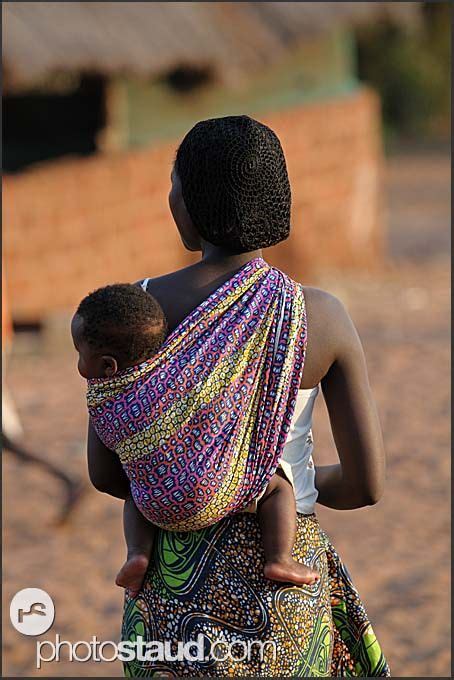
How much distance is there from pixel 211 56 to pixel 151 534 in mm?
7695

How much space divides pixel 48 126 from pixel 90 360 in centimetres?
1100

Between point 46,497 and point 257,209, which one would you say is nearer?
point 257,209

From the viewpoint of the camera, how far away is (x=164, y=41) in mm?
8906

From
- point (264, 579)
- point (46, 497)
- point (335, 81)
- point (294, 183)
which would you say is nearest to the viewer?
point (264, 579)

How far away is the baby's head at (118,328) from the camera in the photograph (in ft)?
6.13

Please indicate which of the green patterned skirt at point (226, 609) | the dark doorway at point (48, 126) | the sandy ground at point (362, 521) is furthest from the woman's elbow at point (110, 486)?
the dark doorway at point (48, 126)

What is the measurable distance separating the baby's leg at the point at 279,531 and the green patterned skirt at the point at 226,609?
0.04 metres

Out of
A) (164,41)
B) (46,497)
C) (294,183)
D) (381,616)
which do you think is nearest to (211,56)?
(164,41)

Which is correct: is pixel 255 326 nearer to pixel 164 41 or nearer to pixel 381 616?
pixel 381 616

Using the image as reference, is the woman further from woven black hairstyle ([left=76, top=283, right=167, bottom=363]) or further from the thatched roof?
the thatched roof

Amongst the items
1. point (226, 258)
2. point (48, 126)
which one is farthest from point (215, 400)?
point (48, 126)

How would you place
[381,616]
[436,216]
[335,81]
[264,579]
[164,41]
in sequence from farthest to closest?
[436,216]
[335,81]
[164,41]
[381,616]
[264,579]

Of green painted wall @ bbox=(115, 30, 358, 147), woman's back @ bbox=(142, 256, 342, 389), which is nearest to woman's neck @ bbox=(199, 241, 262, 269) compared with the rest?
woman's back @ bbox=(142, 256, 342, 389)

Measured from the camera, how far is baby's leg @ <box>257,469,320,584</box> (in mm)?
1966
